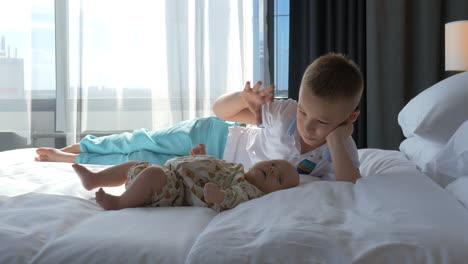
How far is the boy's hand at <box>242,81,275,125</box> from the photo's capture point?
168 cm

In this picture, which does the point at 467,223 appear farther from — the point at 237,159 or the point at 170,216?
the point at 237,159

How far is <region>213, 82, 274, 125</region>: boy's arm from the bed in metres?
0.48

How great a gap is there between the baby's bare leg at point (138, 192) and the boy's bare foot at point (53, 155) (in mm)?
1056

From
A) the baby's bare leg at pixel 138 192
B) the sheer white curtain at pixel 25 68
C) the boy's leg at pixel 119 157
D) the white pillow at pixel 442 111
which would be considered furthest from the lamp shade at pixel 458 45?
the sheer white curtain at pixel 25 68

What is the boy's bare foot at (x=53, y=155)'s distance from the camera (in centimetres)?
211

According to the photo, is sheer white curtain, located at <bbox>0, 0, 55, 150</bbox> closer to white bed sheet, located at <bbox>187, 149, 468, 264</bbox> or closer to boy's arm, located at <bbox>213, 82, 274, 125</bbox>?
boy's arm, located at <bbox>213, 82, 274, 125</bbox>

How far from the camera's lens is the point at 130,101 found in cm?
402

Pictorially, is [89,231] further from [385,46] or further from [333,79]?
[385,46]

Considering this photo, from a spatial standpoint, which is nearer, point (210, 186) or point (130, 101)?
point (210, 186)

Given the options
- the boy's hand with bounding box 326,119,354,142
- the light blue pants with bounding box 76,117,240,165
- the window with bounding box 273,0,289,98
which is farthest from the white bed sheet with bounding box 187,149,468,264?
the window with bounding box 273,0,289,98

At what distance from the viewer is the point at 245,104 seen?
1.83 meters

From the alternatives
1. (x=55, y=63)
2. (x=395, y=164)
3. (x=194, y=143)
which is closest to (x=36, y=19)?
(x=55, y=63)

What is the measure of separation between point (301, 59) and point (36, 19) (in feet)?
6.81

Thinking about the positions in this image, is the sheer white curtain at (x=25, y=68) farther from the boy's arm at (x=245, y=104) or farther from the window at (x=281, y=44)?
the boy's arm at (x=245, y=104)
